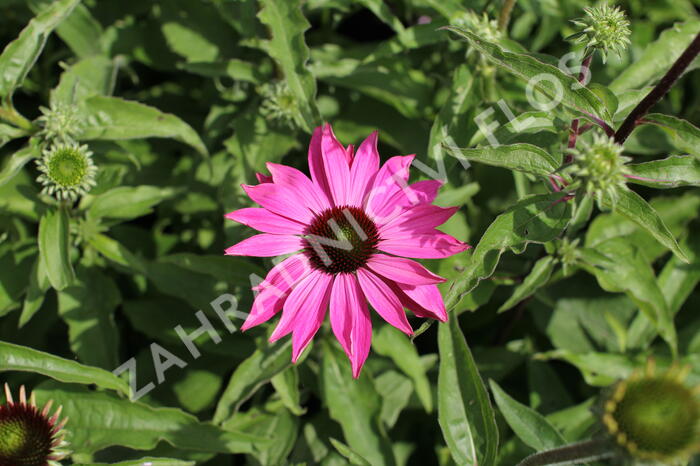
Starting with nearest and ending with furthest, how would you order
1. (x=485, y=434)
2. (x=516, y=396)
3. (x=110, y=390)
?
(x=485, y=434) → (x=110, y=390) → (x=516, y=396)

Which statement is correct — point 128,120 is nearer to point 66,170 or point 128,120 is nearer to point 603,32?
point 66,170

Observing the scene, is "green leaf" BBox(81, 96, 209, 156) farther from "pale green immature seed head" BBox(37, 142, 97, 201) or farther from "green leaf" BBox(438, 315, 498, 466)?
"green leaf" BBox(438, 315, 498, 466)

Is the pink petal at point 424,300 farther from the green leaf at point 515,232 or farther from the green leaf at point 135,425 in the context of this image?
the green leaf at point 135,425

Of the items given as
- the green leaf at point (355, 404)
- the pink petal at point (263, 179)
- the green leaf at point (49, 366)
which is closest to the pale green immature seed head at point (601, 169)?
the pink petal at point (263, 179)

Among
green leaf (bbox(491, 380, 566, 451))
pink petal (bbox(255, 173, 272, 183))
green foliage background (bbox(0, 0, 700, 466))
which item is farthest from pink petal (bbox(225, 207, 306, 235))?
green leaf (bbox(491, 380, 566, 451))

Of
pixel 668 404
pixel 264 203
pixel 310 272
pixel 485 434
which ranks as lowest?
pixel 668 404

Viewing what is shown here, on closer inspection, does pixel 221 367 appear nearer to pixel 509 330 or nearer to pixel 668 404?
pixel 509 330

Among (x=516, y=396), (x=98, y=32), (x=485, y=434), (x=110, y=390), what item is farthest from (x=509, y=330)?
(x=98, y=32)
